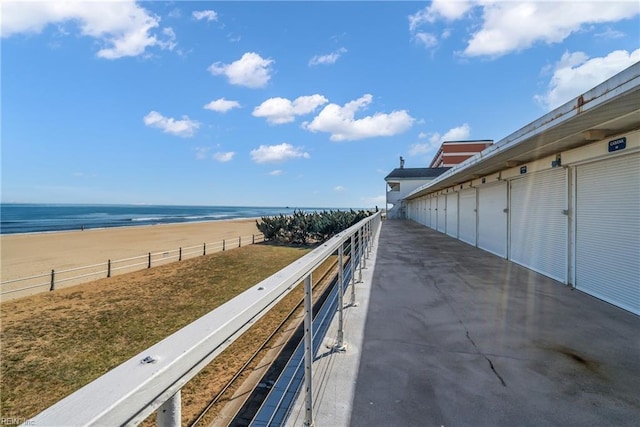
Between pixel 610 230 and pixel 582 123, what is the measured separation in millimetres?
1729

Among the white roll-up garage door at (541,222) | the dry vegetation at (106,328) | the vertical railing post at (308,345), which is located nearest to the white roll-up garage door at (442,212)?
the white roll-up garage door at (541,222)

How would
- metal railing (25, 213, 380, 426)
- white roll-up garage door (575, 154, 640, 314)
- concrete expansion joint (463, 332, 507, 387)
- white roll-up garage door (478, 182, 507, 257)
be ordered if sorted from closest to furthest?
metal railing (25, 213, 380, 426) → concrete expansion joint (463, 332, 507, 387) → white roll-up garage door (575, 154, 640, 314) → white roll-up garage door (478, 182, 507, 257)

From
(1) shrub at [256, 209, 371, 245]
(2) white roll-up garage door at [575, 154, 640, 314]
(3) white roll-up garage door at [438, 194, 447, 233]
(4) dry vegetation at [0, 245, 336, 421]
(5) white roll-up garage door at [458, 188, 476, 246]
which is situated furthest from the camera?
(1) shrub at [256, 209, 371, 245]

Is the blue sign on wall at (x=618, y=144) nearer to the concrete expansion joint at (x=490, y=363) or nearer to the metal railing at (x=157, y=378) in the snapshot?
the concrete expansion joint at (x=490, y=363)

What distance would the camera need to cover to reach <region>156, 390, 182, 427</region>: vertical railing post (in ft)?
2.31

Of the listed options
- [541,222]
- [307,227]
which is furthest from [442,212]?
[541,222]

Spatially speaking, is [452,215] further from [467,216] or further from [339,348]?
[339,348]

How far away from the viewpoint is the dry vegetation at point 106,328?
3.72 m

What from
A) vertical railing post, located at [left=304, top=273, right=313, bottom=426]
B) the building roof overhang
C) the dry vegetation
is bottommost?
the dry vegetation

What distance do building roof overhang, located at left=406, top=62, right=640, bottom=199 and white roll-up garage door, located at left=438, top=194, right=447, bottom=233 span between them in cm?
851

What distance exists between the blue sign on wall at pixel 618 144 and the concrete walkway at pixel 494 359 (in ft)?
6.97

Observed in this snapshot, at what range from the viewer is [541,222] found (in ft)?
20.2

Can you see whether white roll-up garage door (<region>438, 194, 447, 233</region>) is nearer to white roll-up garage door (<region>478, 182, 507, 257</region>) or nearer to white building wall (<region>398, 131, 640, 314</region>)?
white roll-up garage door (<region>478, 182, 507, 257</region>)

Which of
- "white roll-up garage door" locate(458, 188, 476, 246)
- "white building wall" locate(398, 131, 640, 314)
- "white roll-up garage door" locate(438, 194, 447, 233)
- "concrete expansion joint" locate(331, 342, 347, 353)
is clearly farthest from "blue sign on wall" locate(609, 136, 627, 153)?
"white roll-up garage door" locate(438, 194, 447, 233)
